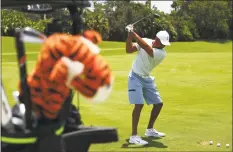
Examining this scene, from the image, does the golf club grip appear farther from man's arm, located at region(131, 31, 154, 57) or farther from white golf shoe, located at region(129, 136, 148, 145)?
white golf shoe, located at region(129, 136, 148, 145)

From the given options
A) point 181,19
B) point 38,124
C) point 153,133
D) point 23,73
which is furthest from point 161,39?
point 181,19

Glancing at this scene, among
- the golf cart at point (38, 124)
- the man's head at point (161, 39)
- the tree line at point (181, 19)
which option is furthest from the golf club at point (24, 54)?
the tree line at point (181, 19)

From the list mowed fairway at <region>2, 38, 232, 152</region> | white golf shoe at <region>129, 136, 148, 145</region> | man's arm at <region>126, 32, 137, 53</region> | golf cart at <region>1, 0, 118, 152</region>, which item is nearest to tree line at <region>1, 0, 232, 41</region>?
mowed fairway at <region>2, 38, 232, 152</region>

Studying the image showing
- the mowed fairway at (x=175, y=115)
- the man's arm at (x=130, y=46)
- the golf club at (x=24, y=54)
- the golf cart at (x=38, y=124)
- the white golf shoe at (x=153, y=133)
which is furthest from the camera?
the white golf shoe at (x=153, y=133)

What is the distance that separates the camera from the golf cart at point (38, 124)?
7.02 ft

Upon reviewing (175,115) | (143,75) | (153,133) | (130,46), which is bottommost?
(175,115)

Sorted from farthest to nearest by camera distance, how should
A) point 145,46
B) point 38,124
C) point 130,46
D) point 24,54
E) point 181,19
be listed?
point 181,19, point 130,46, point 145,46, point 38,124, point 24,54

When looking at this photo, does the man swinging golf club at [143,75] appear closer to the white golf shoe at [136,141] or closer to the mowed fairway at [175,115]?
the white golf shoe at [136,141]

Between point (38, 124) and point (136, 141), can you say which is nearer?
point (38, 124)

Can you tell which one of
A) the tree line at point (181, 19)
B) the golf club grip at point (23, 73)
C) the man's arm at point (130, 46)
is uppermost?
the golf club grip at point (23, 73)

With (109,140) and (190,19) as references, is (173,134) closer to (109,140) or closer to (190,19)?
(109,140)

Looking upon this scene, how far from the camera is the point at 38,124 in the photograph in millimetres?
2260

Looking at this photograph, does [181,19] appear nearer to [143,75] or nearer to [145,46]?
[143,75]

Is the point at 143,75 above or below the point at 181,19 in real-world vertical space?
above
